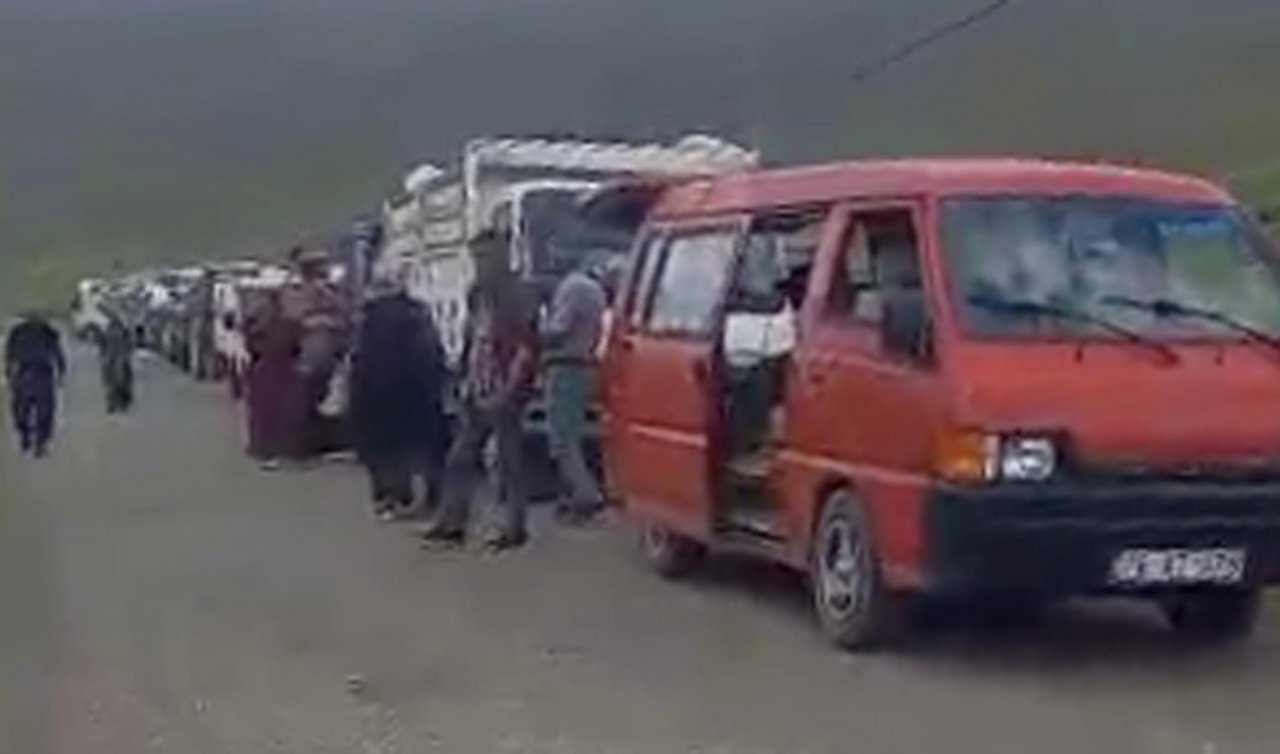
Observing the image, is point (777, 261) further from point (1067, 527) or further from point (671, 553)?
point (1067, 527)

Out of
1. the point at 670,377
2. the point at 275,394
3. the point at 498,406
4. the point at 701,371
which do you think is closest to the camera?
the point at 701,371

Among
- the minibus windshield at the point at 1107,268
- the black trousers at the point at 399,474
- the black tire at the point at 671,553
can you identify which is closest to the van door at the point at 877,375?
the minibus windshield at the point at 1107,268

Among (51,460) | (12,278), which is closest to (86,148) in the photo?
(12,278)

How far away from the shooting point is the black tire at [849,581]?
12.7 metres

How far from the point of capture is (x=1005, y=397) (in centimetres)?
1195

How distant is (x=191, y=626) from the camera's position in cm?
1438

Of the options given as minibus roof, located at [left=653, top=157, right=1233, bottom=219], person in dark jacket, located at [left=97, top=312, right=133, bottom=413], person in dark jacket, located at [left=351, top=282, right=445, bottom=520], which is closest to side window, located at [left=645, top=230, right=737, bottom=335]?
minibus roof, located at [left=653, top=157, right=1233, bottom=219]

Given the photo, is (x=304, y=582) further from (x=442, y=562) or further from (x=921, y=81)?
(x=921, y=81)

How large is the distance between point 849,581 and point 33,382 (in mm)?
15506

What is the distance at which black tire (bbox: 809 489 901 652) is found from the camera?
1266 cm

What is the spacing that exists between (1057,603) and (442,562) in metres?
3.92

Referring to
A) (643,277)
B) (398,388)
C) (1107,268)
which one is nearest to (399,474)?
(398,388)

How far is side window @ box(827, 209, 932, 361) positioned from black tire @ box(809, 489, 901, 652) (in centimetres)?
69

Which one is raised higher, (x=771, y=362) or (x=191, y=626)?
(x=771, y=362)
